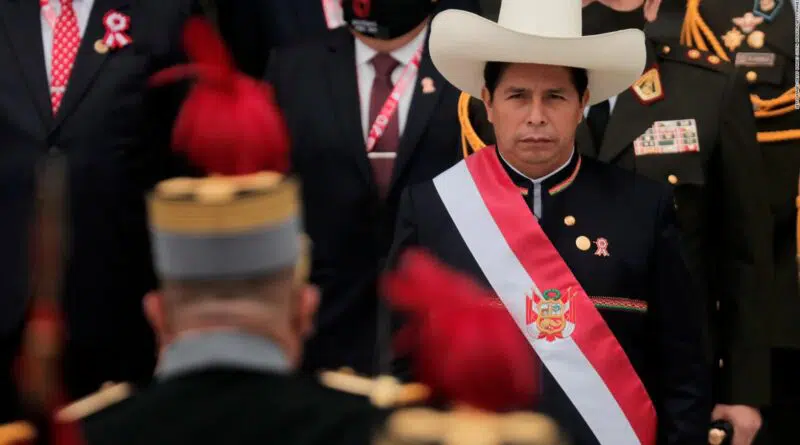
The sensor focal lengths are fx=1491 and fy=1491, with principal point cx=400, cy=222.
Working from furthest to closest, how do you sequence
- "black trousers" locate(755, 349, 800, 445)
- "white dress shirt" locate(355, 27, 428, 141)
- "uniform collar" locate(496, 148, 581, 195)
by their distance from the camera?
"black trousers" locate(755, 349, 800, 445) → "white dress shirt" locate(355, 27, 428, 141) → "uniform collar" locate(496, 148, 581, 195)

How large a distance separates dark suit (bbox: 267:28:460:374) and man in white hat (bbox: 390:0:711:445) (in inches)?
24.1

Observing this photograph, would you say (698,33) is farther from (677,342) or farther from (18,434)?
(18,434)

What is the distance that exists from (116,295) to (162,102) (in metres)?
0.57

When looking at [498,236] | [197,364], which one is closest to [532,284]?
[498,236]

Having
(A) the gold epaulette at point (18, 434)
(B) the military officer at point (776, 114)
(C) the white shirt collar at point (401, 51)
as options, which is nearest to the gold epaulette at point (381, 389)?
(A) the gold epaulette at point (18, 434)

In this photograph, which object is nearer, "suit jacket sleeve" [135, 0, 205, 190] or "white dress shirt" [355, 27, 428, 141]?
"suit jacket sleeve" [135, 0, 205, 190]

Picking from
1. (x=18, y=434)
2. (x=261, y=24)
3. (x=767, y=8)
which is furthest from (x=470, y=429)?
(x=767, y=8)

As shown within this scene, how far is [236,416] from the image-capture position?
195 cm

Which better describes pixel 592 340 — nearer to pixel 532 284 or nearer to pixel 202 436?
pixel 532 284

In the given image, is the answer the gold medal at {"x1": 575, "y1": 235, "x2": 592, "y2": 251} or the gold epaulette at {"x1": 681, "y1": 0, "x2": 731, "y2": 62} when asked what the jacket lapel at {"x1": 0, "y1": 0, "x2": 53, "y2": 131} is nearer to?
the gold medal at {"x1": 575, "y1": 235, "x2": 592, "y2": 251}

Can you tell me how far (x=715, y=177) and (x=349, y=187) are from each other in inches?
40.7

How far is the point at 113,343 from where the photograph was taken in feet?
14.0

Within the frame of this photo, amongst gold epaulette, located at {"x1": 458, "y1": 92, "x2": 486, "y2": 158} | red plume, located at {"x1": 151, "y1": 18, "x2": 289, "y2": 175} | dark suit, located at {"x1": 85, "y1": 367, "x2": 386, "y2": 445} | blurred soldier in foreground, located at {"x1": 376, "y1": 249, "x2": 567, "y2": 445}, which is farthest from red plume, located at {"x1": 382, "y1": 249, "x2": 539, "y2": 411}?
gold epaulette, located at {"x1": 458, "y1": 92, "x2": 486, "y2": 158}

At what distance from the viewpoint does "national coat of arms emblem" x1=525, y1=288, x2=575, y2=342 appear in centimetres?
352
